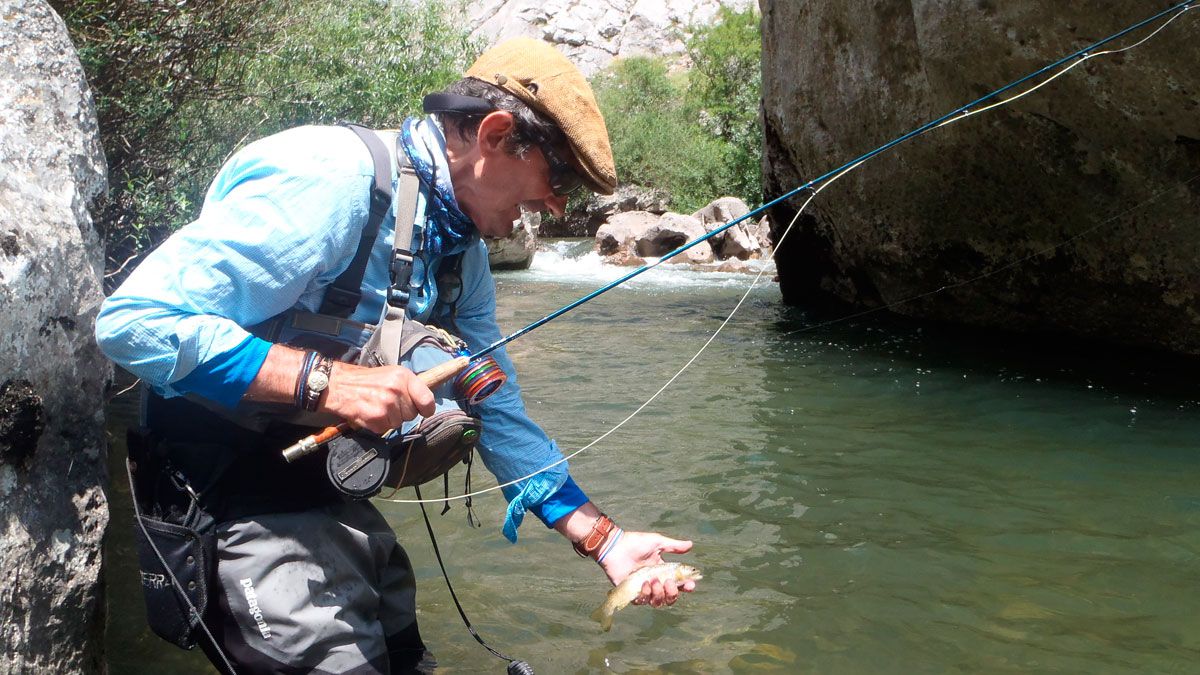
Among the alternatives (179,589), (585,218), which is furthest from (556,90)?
(585,218)

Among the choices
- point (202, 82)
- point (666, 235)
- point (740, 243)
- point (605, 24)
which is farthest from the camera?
point (605, 24)

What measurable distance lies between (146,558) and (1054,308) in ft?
32.4

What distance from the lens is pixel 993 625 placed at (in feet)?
13.9

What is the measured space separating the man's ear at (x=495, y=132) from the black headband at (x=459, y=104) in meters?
0.02

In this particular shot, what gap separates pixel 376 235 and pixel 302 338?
0.29 meters

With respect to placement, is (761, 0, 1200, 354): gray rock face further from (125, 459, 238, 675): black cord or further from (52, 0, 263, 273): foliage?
(125, 459, 238, 675): black cord

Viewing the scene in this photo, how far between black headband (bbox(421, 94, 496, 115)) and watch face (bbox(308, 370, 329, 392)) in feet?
2.35

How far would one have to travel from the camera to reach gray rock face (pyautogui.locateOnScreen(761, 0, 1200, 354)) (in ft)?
26.9

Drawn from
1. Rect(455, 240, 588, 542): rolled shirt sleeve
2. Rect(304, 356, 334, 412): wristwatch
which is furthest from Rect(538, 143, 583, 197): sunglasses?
Rect(304, 356, 334, 412): wristwatch

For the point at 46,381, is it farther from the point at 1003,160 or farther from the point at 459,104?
the point at 1003,160

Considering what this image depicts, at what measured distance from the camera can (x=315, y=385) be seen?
228 cm

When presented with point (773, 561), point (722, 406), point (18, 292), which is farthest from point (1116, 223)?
point (18, 292)

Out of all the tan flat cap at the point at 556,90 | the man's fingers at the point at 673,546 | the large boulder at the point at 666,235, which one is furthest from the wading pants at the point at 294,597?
the large boulder at the point at 666,235

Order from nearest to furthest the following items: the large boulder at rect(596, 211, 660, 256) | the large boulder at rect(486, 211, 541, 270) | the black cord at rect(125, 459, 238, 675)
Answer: the black cord at rect(125, 459, 238, 675) < the large boulder at rect(486, 211, 541, 270) < the large boulder at rect(596, 211, 660, 256)
